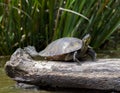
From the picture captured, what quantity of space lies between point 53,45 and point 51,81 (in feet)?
1.67

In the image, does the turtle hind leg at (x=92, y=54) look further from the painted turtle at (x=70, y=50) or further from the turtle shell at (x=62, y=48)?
the turtle shell at (x=62, y=48)

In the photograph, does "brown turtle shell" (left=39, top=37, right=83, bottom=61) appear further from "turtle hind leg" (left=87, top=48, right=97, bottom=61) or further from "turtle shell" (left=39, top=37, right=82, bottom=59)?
"turtle hind leg" (left=87, top=48, right=97, bottom=61)

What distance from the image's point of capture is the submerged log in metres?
3.47

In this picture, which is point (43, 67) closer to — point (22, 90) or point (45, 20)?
point (22, 90)

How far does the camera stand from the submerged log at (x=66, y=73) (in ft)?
11.4

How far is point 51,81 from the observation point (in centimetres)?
362

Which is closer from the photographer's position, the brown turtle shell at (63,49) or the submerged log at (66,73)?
the submerged log at (66,73)

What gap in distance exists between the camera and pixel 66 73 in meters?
3.59

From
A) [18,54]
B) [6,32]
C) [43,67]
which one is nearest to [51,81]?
[43,67]

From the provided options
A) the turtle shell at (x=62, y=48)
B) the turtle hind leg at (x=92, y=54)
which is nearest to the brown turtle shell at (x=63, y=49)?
the turtle shell at (x=62, y=48)

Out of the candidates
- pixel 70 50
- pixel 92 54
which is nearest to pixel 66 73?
pixel 70 50

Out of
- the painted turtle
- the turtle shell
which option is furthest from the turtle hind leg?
the turtle shell

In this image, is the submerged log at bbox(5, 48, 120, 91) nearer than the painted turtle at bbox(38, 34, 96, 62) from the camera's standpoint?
Yes

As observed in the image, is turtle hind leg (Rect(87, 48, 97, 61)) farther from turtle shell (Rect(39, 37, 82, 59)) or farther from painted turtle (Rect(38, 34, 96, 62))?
turtle shell (Rect(39, 37, 82, 59))
